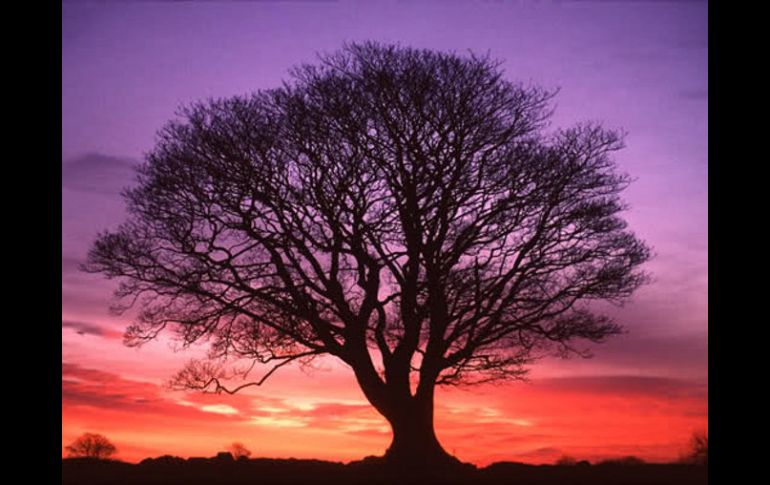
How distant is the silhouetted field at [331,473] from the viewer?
18453 millimetres

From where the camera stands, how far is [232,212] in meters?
19.8

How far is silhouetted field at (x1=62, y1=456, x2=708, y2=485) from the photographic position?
18.5 metres

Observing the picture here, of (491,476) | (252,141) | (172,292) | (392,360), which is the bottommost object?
(491,476)

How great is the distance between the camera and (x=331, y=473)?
1975 centimetres
